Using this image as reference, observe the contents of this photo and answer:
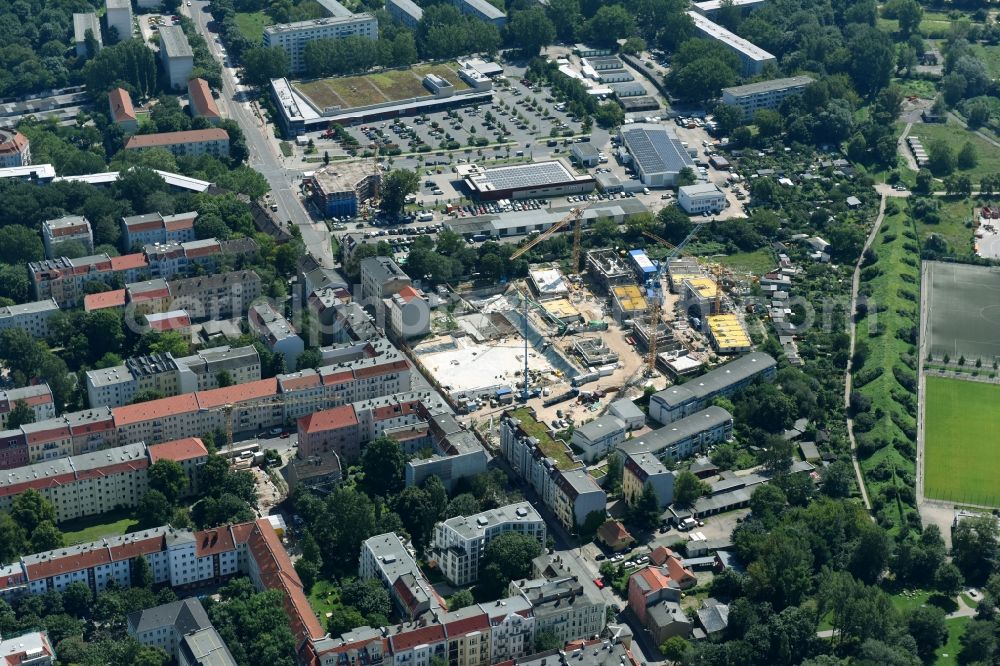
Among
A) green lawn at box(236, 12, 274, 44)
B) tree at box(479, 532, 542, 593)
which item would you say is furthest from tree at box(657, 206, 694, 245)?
green lawn at box(236, 12, 274, 44)

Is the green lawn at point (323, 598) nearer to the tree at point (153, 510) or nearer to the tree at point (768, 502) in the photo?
the tree at point (153, 510)

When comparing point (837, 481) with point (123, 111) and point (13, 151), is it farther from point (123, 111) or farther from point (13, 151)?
point (123, 111)

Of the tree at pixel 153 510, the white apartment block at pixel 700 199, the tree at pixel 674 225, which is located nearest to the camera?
the tree at pixel 153 510

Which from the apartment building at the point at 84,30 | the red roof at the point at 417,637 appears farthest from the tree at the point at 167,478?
the apartment building at the point at 84,30

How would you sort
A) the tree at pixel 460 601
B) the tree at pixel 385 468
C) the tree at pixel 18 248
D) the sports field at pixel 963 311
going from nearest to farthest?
the tree at pixel 460 601 < the tree at pixel 385 468 < the sports field at pixel 963 311 < the tree at pixel 18 248

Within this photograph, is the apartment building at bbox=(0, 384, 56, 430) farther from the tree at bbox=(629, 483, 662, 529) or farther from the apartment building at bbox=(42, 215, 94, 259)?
the tree at bbox=(629, 483, 662, 529)

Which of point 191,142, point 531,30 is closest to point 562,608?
point 191,142

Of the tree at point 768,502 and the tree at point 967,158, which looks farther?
the tree at point 967,158

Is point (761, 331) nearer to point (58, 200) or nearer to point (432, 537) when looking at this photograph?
point (432, 537)
